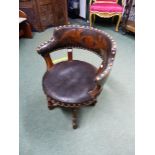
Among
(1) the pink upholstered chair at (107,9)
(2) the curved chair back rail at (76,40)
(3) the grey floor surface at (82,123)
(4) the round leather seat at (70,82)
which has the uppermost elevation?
(1) the pink upholstered chair at (107,9)

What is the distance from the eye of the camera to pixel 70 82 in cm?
132

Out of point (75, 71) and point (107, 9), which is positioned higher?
point (107, 9)

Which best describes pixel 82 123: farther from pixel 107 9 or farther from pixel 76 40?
pixel 107 9

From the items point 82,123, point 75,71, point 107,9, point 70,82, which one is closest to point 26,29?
point 107,9

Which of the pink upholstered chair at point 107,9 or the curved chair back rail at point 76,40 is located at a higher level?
the pink upholstered chair at point 107,9

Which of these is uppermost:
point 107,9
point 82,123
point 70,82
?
point 107,9

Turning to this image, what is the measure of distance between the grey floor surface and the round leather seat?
40 cm

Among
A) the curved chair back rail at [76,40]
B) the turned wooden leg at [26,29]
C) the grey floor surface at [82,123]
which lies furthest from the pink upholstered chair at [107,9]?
the curved chair back rail at [76,40]

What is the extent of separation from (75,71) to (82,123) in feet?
1.63

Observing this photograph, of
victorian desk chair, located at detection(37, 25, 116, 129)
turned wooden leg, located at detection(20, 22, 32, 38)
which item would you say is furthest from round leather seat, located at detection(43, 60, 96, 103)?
→ turned wooden leg, located at detection(20, 22, 32, 38)

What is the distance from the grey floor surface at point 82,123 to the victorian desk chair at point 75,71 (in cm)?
14

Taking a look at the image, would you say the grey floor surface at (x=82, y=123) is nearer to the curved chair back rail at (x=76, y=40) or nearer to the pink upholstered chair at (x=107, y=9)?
the curved chair back rail at (x=76, y=40)

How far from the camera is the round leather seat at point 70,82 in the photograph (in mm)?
1222
